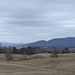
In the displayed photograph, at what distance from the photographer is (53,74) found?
27922 millimetres

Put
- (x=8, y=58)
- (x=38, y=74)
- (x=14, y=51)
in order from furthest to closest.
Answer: (x=14, y=51) → (x=8, y=58) → (x=38, y=74)

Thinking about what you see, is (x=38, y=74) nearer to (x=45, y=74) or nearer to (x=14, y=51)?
(x=45, y=74)

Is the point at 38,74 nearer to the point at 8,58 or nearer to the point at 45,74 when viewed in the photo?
the point at 45,74

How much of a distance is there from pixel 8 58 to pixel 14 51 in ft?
136

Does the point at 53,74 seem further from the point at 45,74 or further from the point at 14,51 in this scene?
the point at 14,51

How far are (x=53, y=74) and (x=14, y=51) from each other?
91.0 m

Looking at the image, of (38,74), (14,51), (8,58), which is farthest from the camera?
(14,51)

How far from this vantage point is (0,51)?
123m

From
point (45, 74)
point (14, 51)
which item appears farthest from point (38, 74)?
point (14, 51)

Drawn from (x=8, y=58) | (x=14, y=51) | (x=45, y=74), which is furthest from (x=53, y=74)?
(x=14, y=51)

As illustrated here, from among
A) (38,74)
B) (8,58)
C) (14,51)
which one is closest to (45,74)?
(38,74)

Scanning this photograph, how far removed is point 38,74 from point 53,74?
188 cm

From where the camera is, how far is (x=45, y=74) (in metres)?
27.8

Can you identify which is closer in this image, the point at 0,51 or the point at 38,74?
the point at 38,74
